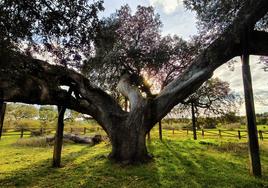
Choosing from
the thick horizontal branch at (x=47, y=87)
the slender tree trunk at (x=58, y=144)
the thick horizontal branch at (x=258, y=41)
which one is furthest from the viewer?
the slender tree trunk at (x=58, y=144)

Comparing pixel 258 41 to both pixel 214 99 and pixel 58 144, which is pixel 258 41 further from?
pixel 58 144

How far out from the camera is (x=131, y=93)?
10.7m

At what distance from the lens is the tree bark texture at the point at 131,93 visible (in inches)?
266

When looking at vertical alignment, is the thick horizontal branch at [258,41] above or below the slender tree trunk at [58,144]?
above

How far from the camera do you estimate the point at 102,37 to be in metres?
5.27

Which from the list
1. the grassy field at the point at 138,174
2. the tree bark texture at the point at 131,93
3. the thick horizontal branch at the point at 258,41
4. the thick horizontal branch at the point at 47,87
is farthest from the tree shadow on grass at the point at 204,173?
the thick horizontal branch at the point at 258,41

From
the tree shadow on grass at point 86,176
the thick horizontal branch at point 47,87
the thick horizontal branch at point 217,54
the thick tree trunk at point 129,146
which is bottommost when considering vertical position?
the tree shadow on grass at point 86,176

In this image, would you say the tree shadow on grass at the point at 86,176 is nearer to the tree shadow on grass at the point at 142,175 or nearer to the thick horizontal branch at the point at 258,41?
the tree shadow on grass at the point at 142,175

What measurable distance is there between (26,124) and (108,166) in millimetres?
30346

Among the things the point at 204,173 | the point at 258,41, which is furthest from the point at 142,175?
the point at 258,41

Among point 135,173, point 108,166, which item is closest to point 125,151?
point 108,166

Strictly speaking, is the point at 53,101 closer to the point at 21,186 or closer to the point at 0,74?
the point at 21,186

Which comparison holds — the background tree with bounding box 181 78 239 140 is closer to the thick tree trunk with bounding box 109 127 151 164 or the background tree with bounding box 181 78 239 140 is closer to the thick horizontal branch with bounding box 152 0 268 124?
the thick horizontal branch with bounding box 152 0 268 124

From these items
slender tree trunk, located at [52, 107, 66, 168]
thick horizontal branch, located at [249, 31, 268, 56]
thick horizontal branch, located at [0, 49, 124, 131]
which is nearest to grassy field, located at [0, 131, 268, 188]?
slender tree trunk, located at [52, 107, 66, 168]
